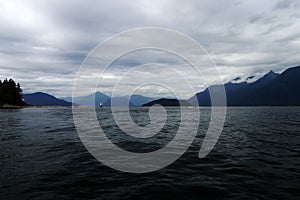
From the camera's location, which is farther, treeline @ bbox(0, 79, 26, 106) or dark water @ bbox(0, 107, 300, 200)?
treeline @ bbox(0, 79, 26, 106)

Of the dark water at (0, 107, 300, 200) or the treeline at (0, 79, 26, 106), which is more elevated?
the treeline at (0, 79, 26, 106)

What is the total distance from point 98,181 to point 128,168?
8.35ft

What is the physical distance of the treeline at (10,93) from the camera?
148250 millimetres

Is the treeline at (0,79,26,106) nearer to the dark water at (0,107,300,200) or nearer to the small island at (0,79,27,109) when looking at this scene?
the small island at (0,79,27,109)

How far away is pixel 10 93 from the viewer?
502 ft

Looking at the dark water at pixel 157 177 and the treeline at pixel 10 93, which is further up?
the treeline at pixel 10 93

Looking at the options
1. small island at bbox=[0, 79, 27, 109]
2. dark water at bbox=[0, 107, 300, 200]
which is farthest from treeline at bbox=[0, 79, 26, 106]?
dark water at bbox=[0, 107, 300, 200]

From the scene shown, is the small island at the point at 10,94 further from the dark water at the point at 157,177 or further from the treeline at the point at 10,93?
the dark water at the point at 157,177

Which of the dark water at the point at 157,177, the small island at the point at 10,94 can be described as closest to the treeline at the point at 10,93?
the small island at the point at 10,94

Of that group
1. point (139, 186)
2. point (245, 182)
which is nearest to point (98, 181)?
point (139, 186)

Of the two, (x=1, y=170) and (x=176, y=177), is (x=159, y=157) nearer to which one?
(x=176, y=177)

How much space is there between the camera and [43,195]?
8.60m

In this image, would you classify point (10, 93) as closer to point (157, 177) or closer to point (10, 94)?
point (10, 94)

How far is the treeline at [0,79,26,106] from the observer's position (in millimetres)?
148250
